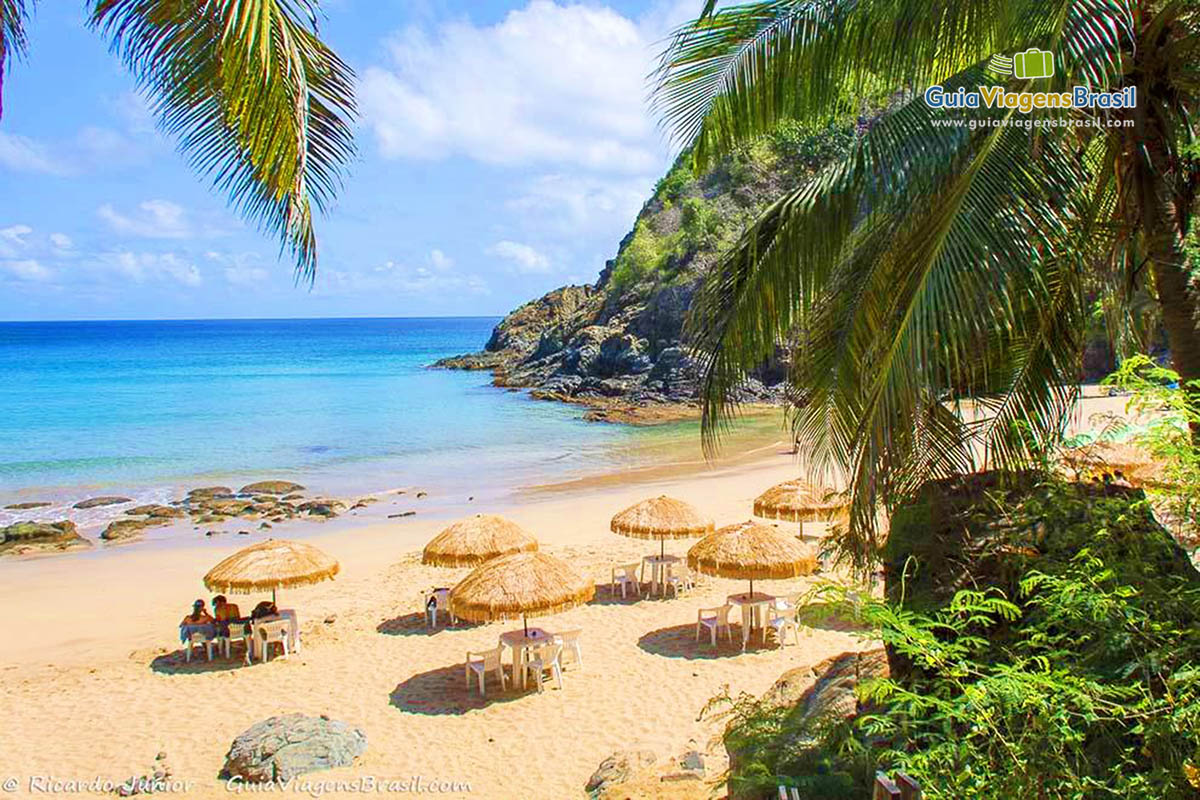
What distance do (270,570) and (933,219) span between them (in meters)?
8.98

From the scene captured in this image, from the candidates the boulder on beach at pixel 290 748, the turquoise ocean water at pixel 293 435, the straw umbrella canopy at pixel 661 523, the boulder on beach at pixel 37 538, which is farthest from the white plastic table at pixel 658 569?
the boulder on beach at pixel 37 538

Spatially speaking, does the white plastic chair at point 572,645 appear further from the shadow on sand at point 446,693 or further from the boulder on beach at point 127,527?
the boulder on beach at point 127,527

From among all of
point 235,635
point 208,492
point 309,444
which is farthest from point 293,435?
point 235,635

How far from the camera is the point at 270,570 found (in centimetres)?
1064

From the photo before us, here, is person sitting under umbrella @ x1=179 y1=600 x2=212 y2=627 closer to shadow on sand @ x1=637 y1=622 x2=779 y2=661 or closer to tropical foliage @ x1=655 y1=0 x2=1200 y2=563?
shadow on sand @ x1=637 y1=622 x2=779 y2=661

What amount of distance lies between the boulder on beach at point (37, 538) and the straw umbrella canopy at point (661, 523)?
12.2 m

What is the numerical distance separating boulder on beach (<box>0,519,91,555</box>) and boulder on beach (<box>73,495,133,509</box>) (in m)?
3.39

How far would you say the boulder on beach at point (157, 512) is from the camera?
20.3 meters

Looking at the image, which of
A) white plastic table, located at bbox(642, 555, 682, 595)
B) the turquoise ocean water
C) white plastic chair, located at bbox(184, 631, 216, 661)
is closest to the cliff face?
the turquoise ocean water

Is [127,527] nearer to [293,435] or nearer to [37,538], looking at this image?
[37,538]

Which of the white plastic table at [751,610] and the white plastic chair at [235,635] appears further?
the white plastic chair at [235,635]

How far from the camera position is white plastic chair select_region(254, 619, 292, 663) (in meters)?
10.6

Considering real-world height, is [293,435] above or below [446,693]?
above

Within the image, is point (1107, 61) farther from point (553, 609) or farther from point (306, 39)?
A: point (553, 609)
